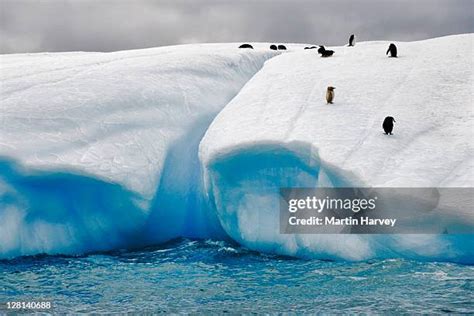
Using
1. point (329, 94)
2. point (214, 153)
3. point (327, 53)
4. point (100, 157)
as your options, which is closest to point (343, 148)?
point (329, 94)

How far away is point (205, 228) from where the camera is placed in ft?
35.2

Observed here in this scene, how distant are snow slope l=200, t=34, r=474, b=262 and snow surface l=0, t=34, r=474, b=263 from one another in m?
0.02

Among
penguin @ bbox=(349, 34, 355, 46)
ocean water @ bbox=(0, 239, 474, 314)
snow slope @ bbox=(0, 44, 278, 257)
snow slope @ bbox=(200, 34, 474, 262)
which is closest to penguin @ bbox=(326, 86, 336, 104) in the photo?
snow slope @ bbox=(200, 34, 474, 262)

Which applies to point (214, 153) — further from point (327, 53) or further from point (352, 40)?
point (352, 40)

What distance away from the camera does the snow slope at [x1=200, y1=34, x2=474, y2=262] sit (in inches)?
337

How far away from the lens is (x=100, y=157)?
9.82 metres

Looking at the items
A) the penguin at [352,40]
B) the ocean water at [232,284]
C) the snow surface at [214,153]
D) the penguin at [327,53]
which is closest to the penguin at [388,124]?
the snow surface at [214,153]

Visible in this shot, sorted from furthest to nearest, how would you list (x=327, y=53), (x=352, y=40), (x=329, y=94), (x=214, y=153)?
1. (x=352, y=40)
2. (x=327, y=53)
3. (x=329, y=94)
4. (x=214, y=153)

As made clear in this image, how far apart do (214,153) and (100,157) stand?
177cm

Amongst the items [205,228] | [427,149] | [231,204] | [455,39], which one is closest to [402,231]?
[427,149]

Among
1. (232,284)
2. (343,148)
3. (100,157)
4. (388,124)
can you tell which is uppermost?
(388,124)

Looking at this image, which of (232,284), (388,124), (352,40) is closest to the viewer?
(232,284)

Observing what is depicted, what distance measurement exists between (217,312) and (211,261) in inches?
88.2

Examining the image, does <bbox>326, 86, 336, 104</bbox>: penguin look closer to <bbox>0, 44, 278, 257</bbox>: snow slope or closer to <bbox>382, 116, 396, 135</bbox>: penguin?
<bbox>382, 116, 396, 135</bbox>: penguin
